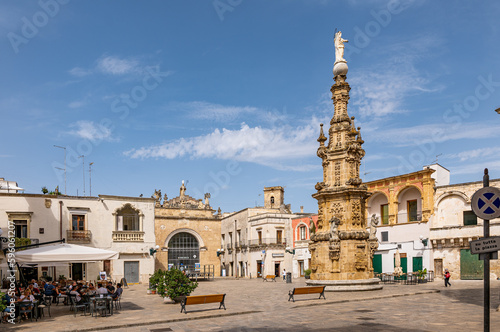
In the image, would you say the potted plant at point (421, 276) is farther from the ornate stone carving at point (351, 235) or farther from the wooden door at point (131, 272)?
the wooden door at point (131, 272)

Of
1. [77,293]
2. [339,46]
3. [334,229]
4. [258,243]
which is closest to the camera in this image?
[77,293]

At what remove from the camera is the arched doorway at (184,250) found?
5116cm

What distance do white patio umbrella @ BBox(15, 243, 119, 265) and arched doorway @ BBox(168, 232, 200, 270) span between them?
36037 mm

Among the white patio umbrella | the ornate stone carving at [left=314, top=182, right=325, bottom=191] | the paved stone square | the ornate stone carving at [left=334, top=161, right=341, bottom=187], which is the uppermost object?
the ornate stone carving at [left=334, top=161, right=341, bottom=187]

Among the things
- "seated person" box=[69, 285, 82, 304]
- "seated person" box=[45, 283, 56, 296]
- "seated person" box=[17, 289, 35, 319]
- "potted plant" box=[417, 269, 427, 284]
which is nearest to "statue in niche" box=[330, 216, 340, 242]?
"seated person" box=[69, 285, 82, 304]

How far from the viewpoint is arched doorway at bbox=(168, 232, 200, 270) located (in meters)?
51.2

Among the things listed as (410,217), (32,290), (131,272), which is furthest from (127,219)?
(410,217)

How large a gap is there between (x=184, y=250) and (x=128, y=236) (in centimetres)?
1705

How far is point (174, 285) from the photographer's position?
1756 centimetres

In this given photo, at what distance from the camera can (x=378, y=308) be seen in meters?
15.5

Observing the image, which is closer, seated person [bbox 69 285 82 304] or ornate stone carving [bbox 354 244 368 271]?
seated person [bbox 69 285 82 304]

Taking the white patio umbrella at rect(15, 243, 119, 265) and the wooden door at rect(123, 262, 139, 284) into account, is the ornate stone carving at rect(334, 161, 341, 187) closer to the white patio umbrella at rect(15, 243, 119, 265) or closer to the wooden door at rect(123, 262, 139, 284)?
the white patio umbrella at rect(15, 243, 119, 265)

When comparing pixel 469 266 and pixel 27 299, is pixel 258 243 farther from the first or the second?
pixel 27 299

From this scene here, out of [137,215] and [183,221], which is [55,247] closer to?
[137,215]
